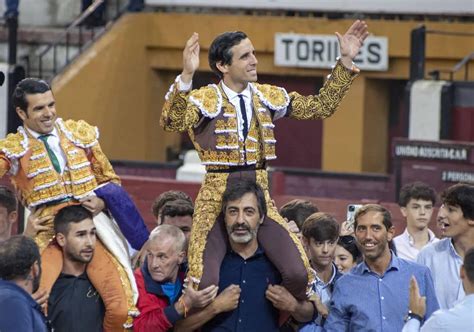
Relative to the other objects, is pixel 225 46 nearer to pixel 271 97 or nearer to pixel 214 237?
pixel 271 97

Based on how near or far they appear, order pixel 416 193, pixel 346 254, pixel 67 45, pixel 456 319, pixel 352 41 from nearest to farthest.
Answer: pixel 456 319, pixel 352 41, pixel 346 254, pixel 416 193, pixel 67 45

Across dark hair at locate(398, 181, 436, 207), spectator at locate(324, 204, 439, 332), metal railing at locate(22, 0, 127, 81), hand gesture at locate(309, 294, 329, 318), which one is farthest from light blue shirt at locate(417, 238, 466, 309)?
metal railing at locate(22, 0, 127, 81)

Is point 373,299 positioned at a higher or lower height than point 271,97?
lower

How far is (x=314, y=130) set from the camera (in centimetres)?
1781

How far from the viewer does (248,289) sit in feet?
25.5

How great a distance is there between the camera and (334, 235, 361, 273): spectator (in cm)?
878

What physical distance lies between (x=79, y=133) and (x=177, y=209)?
790mm

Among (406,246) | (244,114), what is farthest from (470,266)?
(406,246)

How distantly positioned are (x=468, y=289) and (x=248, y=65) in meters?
1.58

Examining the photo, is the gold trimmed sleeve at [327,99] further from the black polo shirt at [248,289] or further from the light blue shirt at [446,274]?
the light blue shirt at [446,274]

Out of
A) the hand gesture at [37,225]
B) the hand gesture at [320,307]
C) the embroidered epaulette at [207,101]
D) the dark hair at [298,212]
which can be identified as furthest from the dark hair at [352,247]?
the hand gesture at [37,225]

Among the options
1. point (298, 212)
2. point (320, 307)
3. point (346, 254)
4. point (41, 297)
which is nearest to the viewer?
point (41, 297)

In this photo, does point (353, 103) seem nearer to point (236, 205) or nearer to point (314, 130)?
point (314, 130)

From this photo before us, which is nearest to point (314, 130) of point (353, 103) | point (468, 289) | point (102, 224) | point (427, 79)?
point (353, 103)
